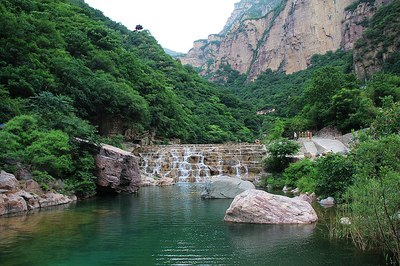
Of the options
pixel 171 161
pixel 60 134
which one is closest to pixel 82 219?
pixel 60 134

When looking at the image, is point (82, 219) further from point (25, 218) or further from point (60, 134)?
point (60, 134)

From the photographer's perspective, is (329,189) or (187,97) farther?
(187,97)

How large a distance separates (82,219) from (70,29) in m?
28.6

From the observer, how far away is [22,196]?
1409 centimetres

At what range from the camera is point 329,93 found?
37375 mm

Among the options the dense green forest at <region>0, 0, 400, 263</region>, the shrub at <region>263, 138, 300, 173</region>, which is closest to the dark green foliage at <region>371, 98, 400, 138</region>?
the dense green forest at <region>0, 0, 400, 263</region>

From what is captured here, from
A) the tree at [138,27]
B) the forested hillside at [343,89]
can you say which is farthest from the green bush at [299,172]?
the tree at [138,27]

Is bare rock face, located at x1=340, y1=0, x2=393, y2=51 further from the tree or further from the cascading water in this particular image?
the cascading water

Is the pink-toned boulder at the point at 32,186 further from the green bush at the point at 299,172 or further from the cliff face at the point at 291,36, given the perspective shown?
the cliff face at the point at 291,36

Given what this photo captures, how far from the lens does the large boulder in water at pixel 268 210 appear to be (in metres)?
11.2

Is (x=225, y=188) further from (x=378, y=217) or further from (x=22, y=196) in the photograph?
(x=378, y=217)

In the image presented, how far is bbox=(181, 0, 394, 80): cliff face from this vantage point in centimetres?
9694

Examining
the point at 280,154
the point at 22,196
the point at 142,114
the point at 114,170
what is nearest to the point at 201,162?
the point at 142,114

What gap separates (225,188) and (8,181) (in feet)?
30.5
